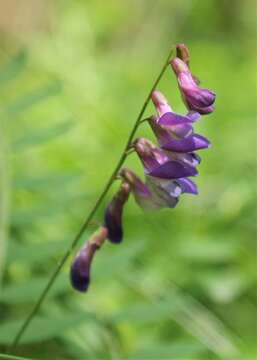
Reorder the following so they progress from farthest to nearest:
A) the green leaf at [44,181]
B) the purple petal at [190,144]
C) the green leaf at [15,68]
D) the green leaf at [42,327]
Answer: the green leaf at [15,68]
the green leaf at [44,181]
the green leaf at [42,327]
the purple petal at [190,144]

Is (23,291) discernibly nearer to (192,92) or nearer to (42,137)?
(42,137)

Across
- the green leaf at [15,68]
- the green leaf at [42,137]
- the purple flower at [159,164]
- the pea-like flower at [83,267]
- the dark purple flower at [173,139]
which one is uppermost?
the dark purple flower at [173,139]

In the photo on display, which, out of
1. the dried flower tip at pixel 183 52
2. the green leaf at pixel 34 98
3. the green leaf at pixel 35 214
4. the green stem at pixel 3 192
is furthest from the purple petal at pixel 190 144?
the green leaf at pixel 34 98

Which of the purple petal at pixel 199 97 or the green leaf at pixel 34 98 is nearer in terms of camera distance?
the purple petal at pixel 199 97

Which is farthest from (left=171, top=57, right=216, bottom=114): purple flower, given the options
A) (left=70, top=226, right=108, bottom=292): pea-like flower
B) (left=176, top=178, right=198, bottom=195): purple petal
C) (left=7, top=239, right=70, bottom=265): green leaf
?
(left=7, top=239, right=70, bottom=265): green leaf

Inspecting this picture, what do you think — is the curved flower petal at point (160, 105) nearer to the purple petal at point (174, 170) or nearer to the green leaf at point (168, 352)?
the purple petal at point (174, 170)

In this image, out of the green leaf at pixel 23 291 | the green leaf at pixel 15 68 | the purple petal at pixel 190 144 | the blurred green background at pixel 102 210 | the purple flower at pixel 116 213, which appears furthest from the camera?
the green leaf at pixel 15 68

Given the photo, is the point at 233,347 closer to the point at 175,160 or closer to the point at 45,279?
the point at 45,279
